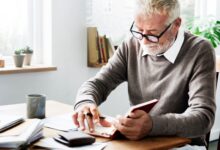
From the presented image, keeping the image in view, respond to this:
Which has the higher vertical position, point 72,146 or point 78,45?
point 78,45

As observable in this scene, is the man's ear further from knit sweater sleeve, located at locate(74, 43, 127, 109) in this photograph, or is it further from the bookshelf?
the bookshelf

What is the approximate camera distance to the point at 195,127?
4.90 feet

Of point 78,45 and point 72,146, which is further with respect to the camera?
point 78,45

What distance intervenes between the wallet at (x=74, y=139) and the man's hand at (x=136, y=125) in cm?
13

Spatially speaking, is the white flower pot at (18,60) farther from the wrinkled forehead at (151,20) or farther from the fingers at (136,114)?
the fingers at (136,114)

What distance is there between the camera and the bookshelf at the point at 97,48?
3.04 metres

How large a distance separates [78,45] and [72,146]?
1761 mm

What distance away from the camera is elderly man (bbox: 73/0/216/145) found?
145 cm

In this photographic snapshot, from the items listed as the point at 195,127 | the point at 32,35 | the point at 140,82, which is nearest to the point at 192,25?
the point at 32,35

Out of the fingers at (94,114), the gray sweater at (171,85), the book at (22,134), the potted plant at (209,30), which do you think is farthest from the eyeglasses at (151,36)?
the potted plant at (209,30)

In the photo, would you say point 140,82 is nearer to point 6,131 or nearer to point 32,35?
point 6,131

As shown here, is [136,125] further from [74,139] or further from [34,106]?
[34,106]

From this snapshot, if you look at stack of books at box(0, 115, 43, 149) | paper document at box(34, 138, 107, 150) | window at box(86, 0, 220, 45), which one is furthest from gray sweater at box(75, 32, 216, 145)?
window at box(86, 0, 220, 45)

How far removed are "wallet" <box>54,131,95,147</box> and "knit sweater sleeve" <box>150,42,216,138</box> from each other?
242mm
